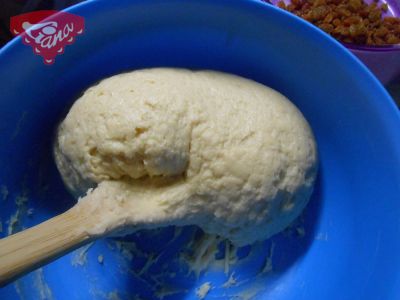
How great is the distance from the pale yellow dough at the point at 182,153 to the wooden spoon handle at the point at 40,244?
48 millimetres

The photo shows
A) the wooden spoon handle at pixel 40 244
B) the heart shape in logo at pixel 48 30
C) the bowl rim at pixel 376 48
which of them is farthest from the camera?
the bowl rim at pixel 376 48

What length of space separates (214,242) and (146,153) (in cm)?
36

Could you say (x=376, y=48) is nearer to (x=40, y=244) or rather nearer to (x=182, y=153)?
(x=182, y=153)

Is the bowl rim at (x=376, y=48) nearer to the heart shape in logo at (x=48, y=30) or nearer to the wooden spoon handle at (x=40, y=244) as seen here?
the heart shape in logo at (x=48, y=30)

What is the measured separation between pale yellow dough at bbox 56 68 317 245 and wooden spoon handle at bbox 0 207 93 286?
1.9 inches

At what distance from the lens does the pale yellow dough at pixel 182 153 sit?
747 millimetres

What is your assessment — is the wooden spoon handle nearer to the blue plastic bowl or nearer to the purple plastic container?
the blue plastic bowl

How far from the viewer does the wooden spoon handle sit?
0.59 metres

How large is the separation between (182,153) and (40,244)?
0.98 feet

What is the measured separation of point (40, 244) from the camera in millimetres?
624

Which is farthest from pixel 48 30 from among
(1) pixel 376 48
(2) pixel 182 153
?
(1) pixel 376 48

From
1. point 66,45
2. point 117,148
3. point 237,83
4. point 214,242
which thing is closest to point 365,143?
point 237,83

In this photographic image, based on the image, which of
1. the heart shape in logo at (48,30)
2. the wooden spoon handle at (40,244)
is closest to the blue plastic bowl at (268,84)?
the heart shape in logo at (48,30)

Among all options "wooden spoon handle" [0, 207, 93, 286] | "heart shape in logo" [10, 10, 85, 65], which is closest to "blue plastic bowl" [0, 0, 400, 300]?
"heart shape in logo" [10, 10, 85, 65]
